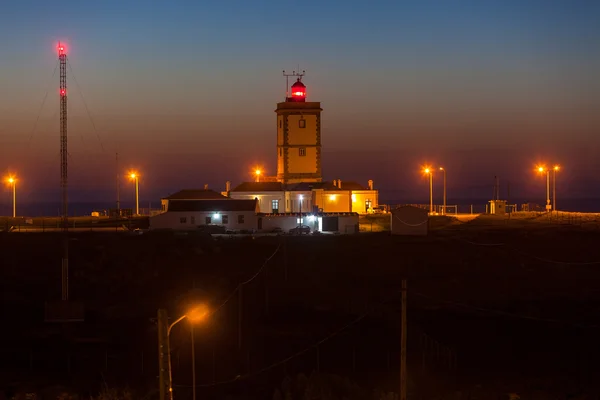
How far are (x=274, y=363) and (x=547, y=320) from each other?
1430 centimetres

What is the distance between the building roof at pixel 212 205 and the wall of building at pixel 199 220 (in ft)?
1.16

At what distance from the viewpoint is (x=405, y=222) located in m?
50.2

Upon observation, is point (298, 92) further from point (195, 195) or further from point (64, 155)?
point (64, 155)

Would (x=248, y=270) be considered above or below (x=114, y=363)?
above

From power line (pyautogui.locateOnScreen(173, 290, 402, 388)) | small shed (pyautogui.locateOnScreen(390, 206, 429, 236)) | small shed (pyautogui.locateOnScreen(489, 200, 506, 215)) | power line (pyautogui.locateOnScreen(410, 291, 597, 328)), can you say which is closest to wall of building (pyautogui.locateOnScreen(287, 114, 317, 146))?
small shed (pyautogui.locateOnScreen(489, 200, 506, 215))

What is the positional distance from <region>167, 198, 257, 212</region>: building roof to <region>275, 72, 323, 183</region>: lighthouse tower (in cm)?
1308

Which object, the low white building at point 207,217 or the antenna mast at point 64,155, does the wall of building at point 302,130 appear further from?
the antenna mast at point 64,155

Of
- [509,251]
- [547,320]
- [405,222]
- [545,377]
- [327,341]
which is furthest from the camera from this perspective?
[405,222]

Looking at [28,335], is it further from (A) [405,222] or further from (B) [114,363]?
(A) [405,222]

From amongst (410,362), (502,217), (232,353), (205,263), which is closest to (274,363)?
(232,353)

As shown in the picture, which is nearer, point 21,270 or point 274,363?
point 274,363

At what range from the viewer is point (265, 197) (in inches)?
2532

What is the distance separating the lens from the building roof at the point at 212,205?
55469mm

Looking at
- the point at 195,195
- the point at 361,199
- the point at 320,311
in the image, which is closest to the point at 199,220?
the point at 195,195
